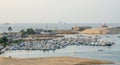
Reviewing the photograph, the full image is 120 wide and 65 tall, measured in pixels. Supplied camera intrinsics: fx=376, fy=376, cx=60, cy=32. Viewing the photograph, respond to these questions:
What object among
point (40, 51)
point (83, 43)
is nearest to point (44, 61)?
point (40, 51)

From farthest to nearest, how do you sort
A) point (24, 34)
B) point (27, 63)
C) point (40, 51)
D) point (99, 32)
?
point (99, 32) → point (24, 34) → point (40, 51) → point (27, 63)

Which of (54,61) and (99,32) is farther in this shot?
(99,32)

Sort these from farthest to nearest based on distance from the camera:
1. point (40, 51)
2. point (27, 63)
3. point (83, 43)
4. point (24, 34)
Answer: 1. point (24, 34)
2. point (83, 43)
3. point (40, 51)
4. point (27, 63)

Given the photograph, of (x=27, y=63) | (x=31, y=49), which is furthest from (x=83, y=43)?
(x=27, y=63)

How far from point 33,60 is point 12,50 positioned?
15.5 meters

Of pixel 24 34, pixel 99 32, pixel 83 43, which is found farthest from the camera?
pixel 99 32

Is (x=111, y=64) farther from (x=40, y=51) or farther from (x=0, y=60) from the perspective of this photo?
(x=40, y=51)

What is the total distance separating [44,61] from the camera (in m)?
40.6

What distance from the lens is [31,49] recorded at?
57875mm

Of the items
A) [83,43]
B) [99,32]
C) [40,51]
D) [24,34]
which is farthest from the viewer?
[99,32]

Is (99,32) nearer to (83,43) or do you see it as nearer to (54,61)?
(83,43)

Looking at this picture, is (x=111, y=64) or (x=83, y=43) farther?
(x=83, y=43)

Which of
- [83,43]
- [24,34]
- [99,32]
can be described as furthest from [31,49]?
[99,32]

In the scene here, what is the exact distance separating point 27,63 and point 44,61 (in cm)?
231
